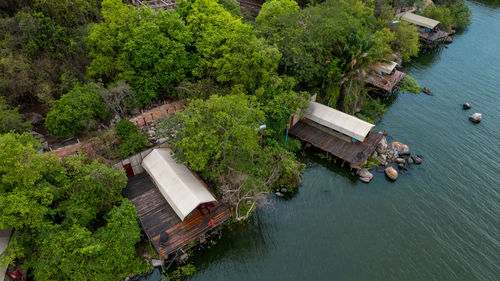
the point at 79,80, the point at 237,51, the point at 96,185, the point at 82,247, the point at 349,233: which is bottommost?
the point at 349,233

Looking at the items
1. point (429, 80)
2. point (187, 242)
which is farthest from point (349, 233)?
point (429, 80)

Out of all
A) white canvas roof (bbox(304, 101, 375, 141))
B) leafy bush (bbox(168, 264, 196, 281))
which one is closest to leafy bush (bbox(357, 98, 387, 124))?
white canvas roof (bbox(304, 101, 375, 141))

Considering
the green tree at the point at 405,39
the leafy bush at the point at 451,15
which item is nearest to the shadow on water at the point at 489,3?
the leafy bush at the point at 451,15

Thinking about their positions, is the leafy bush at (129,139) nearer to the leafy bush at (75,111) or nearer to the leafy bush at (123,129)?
the leafy bush at (123,129)

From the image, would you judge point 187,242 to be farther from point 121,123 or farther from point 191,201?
point 121,123

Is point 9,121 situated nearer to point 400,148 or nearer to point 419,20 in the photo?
point 400,148

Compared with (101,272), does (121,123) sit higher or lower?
higher
